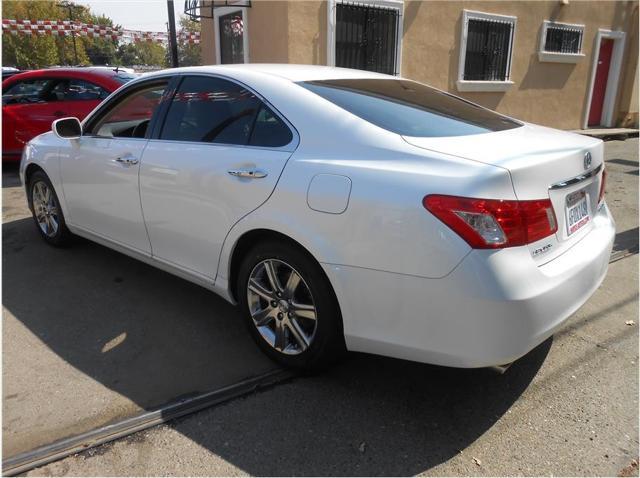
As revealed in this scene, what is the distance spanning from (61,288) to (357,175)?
274cm

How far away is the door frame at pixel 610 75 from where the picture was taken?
1352cm

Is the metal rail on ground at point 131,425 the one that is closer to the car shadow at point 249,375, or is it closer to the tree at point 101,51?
the car shadow at point 249,375

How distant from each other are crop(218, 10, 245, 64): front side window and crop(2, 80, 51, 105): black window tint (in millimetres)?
3433

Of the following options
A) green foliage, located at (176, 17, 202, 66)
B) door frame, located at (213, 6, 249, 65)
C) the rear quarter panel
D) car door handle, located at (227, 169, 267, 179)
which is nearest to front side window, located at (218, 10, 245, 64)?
door frame, located at (213, 6, 249, 65)

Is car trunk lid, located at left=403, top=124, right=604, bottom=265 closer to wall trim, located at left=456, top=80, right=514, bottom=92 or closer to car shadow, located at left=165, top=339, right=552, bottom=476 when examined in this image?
car shadow, located at left=165, top=339, right=552, bottom=476

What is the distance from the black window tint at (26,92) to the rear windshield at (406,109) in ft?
21.1

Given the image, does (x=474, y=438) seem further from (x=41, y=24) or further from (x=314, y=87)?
(x=41, y=24)

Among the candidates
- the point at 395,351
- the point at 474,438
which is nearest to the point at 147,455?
the point at 395,351

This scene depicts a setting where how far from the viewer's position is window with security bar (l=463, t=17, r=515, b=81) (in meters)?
11.0

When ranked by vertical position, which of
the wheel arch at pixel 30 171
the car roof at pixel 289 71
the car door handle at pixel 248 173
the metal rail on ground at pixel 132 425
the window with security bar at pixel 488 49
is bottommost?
the metal rail on ground at pixel 132 425

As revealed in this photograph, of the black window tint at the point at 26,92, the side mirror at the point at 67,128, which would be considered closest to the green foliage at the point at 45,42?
the black window tint at the point at 26,92

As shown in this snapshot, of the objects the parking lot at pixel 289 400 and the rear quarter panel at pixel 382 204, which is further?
the parking lot at pixel 289 400

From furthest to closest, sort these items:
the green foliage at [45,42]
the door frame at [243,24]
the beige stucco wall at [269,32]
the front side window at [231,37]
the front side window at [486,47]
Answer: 1. the green foliage at [45,42]
2. the front side window at [486,47]
3. the front side window at [231,37]
4. the door frame at [243,24]
5. the beige stucco wall at [269,32]

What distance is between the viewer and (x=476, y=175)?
2139 mm
